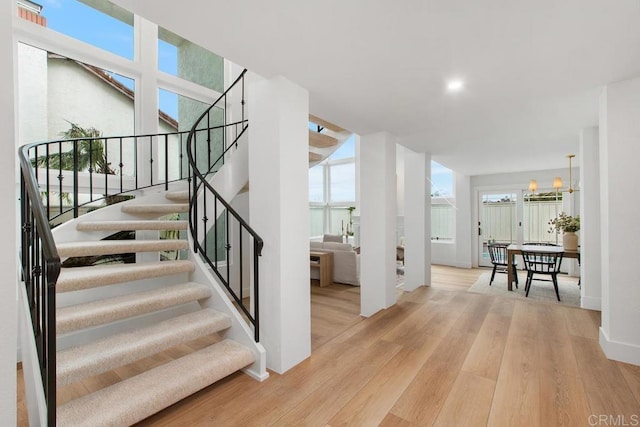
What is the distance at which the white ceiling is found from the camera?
1.55 m

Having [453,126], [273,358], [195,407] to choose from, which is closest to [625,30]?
[453,126]

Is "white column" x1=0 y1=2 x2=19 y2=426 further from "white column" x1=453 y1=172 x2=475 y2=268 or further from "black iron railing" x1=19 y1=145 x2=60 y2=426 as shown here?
"white column" x1=453 y1=172 x2=475 y2=268

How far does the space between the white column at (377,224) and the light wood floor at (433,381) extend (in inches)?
15.6

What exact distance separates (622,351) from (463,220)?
541 cm

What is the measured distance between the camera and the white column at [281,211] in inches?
91.0

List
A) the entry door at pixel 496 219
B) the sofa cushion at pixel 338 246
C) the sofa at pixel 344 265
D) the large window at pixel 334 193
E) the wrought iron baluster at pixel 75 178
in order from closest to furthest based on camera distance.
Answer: the wrought iron baluster at pixel 75 178
the sofa at pixel 344 265
the sofa cushion at pixel 338 246
the entry door at pixel 496 219
the large window at pixel 334 193

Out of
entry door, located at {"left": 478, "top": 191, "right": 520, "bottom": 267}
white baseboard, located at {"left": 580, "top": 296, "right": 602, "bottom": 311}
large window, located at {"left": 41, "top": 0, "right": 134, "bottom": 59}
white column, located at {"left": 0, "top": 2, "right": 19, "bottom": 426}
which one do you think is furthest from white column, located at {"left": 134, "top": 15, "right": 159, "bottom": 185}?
entry door, located at {"left": 478, "top": 191, "right": 520, "bottom": 267}

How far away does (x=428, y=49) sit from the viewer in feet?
6.34

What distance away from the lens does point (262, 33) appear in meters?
1.77

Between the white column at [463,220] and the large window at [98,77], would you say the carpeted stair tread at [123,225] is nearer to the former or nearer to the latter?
the large window at [98,77]

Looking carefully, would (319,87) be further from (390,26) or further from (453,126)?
(453,126)

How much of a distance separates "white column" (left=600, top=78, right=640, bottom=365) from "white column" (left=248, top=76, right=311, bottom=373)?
2592 millimetres

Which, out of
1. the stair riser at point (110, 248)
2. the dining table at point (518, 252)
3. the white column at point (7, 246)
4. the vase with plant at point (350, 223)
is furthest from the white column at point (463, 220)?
the white column at point (7, 246)

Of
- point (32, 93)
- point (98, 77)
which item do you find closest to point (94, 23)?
point (98, 77)
